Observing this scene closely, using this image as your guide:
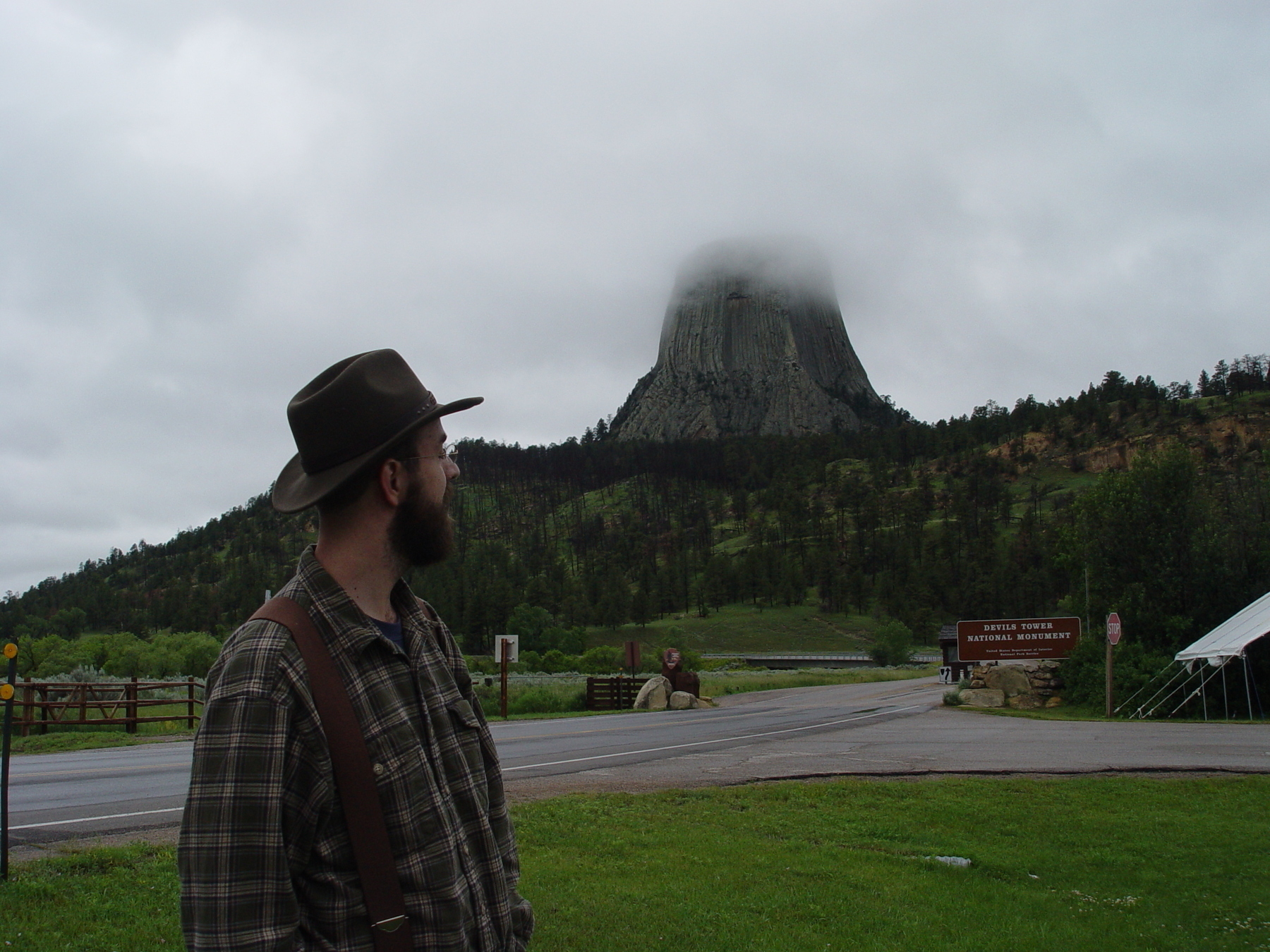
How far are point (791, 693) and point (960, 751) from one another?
26.4 meters

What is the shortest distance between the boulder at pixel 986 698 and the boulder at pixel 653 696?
31.1ft

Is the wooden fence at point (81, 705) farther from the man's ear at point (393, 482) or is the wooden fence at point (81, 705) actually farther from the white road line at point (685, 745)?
the man's ear at point (393, 482)

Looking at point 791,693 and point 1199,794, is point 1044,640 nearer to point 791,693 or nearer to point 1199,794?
point 791,693

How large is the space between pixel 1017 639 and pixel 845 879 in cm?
2606

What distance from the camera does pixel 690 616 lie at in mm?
125625

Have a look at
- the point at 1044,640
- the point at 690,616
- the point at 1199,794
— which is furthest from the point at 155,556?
the point at 1199,794

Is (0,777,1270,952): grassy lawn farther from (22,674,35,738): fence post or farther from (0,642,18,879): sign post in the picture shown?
(22,674,35,738): fence post

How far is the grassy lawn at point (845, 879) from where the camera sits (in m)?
5.40

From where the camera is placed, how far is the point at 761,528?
153375mm

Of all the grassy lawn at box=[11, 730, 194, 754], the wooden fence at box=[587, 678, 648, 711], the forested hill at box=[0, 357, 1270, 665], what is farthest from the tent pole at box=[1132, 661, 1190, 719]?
the forested hill at box=[0, 357, 1270, 665]

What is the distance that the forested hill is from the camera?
12138 centimetres

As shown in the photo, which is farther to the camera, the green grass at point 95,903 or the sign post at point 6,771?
the sign post at point 6,771

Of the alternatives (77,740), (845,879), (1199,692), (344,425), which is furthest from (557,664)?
(344,425)

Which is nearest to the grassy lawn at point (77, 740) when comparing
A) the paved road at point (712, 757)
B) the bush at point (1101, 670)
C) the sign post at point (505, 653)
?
the paved road at point (712, 757)
